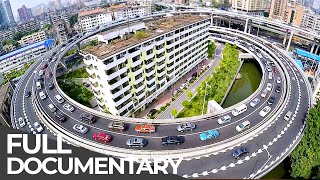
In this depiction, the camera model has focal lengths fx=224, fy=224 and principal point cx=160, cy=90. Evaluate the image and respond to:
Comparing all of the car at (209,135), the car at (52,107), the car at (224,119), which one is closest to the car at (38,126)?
the car at (52,107)

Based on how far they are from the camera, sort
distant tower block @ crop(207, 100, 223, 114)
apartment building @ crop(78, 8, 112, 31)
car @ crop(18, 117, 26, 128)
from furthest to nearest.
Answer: apartment building @ crop(78, 8, 112, 31) < distant tower block @ crop(207, 100, 223, 114) < car @ crop(18, 117, 26, 128)

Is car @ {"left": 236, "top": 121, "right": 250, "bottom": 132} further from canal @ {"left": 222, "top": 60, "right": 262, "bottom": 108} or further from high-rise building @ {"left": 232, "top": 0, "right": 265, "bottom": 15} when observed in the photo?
high-rise building @ {"left": 232, "top": 0, "right": 265, "bottom": 15}

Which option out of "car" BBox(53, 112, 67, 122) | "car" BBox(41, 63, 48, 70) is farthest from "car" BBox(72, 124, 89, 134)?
"car" BBox(41, 63, 48, 70)

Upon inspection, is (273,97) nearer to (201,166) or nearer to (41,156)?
(201,166)

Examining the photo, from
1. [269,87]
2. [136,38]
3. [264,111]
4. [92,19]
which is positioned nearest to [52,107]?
[136,38]

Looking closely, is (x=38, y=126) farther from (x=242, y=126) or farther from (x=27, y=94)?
(x=242, y=126)

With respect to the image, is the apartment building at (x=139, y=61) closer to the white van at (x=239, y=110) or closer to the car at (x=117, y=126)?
the car at (x=117, y=126)

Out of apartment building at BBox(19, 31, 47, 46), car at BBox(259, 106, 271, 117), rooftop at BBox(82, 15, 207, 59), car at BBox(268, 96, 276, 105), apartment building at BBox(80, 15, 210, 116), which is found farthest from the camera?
apartment building at BBox(19, 31, 47, 46)
